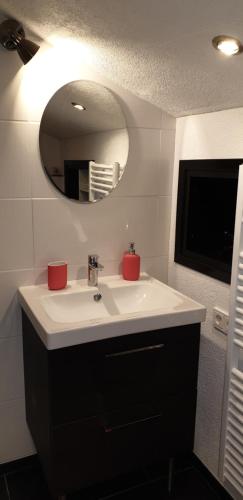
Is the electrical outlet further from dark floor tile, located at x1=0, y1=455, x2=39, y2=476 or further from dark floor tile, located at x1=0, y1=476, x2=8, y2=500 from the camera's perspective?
dark floor tile, located at x1=0, y1=476, x2=8, y2=500

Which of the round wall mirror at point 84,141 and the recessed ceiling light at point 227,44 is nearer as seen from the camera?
the recessed ceiling light at point 227,44

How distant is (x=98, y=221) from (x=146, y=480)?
121 centimetres

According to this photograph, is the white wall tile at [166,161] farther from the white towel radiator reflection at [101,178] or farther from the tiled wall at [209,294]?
the white towel radiator reflection at [101,178]

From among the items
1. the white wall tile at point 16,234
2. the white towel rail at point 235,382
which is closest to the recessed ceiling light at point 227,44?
the white towel rail at point 235,382

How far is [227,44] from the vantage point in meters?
1.14

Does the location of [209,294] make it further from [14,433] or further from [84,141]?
[14,433]

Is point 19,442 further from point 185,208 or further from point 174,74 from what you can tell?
point 174,74

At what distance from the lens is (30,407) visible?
1732mm

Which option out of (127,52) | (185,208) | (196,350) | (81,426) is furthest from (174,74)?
(81,426)

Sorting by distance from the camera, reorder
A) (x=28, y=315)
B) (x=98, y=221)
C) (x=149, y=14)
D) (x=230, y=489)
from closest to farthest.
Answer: (x=149, y=14) → (x=28, y=315) → (x=230, y=489) → (x=98, y=221)

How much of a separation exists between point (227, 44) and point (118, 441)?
54.3 inches

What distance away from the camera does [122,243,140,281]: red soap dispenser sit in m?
1.86

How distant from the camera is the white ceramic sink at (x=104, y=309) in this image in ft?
4.37

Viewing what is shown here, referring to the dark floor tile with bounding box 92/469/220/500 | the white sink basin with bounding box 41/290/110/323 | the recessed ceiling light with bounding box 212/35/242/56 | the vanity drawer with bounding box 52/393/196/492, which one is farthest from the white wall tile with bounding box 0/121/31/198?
the dark floor tile with bounding box 92/469/220/500
